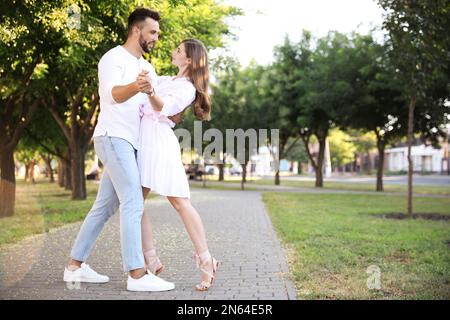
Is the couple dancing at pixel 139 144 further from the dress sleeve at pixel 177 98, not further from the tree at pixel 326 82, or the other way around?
the tree at pixel 326 82

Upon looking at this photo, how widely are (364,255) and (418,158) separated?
74485 mm

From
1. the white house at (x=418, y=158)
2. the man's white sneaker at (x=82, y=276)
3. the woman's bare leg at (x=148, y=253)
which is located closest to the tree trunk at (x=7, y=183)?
the man's white sneaker at (x=82, y=276)

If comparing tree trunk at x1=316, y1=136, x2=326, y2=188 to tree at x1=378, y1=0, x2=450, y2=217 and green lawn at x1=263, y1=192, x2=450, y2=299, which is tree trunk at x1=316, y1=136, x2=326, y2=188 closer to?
tree at x1=378, y1=0, x2=450, y2=217

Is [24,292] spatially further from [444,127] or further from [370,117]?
[444,127]

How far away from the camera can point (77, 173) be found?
1952 cm

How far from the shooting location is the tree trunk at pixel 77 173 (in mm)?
19328

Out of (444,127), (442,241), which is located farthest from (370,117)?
(442,241)

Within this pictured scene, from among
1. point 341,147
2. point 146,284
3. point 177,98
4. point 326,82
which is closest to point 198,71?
point 177,98

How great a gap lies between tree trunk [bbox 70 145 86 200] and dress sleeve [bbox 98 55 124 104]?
15551mm

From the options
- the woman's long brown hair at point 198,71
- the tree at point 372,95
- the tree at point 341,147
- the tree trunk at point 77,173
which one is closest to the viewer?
the woman's long brown hair at point 198,71

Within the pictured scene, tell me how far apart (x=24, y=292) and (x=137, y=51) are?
204cm

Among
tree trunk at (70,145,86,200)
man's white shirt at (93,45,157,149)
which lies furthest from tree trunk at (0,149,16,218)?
man's white shirt at (93,45,157,149)

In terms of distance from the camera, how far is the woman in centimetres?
432
